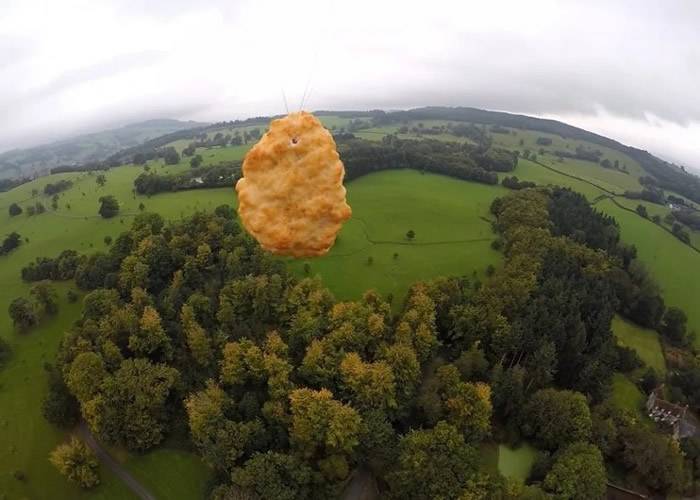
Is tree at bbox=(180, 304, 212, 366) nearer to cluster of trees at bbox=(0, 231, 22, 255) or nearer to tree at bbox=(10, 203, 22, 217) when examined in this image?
Result: cluster of trees at bbox=(0, 231, 22, 255)

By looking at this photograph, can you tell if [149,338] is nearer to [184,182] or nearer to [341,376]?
[341,376]

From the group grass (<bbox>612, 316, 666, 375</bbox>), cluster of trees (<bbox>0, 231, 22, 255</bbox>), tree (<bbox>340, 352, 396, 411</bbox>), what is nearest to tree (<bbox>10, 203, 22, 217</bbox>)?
cluster of trees (<bbox>0, 231, 22, 255</bbox>)

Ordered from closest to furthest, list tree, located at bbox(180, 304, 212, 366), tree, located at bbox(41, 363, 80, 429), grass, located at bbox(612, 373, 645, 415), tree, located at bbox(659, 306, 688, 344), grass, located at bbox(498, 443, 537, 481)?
grass, located at bbox(498, 443, 537, 481)
tree, located at bbox(41, 363, 80, 429)
tree, located at bbox(180, 304, 212, 366)
grass, located at bbox(612, 373, 645, 415)
tree, located at bbox(659, 306, 688, 344)

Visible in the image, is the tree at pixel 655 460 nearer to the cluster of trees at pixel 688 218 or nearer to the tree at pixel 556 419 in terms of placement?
the tree at pixel 556 419

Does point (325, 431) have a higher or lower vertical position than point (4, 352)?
→ higher

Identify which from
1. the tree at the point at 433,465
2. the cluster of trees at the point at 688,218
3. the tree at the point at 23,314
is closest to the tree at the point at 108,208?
the tree at the point at 23,314

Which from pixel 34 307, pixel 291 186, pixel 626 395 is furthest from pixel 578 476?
pixel 34 307
